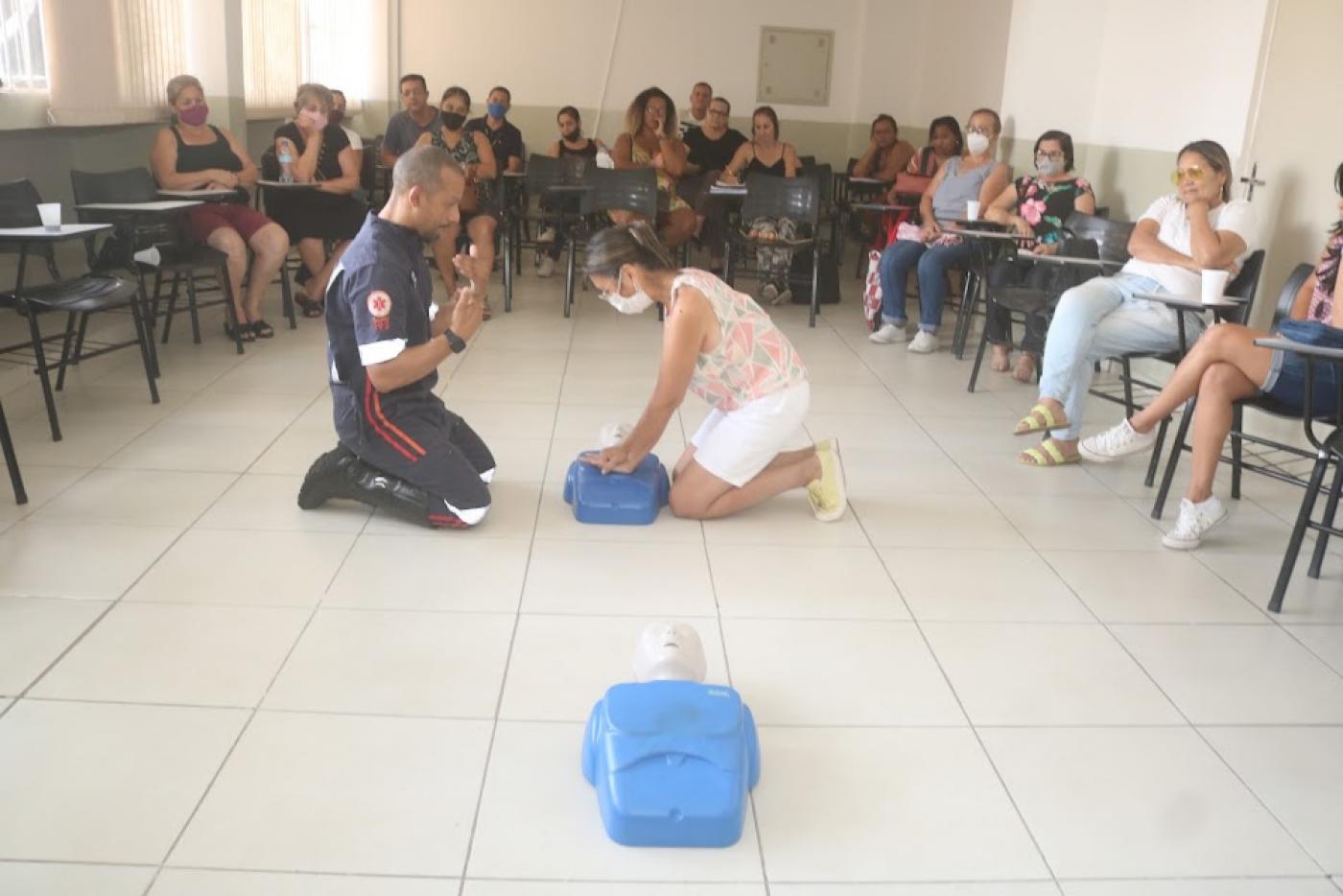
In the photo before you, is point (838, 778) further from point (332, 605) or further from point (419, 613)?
point (332, 605)

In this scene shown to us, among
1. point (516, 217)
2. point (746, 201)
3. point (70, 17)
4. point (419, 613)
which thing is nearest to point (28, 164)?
point (70, 17)

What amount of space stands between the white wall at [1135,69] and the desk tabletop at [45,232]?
422 cm

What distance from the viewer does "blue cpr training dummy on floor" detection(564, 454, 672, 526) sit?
330 centimetres

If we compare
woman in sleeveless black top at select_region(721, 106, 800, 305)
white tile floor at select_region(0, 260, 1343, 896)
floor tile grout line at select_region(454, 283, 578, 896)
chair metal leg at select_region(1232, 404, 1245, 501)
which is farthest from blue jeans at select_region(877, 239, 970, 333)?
floor tile grout line at select_region(454, 283, 578, 896)

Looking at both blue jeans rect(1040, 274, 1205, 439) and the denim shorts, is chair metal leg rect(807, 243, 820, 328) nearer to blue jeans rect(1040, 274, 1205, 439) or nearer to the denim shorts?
blue jeans rect(1040, 274, 1205, 439)

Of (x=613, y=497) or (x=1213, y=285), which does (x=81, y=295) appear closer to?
(x=613, y=497)

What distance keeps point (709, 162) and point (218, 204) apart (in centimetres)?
373

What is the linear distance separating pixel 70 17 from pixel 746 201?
11.4 ft

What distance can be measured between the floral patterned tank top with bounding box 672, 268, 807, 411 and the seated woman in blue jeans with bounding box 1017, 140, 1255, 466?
1217 millimetres

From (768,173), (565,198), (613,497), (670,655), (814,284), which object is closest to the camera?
(670,655)

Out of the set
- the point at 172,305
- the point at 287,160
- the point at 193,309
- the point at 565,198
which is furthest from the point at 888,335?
the point at 172,305

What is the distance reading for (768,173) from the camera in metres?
7.48

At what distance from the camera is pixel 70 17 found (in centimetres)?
534

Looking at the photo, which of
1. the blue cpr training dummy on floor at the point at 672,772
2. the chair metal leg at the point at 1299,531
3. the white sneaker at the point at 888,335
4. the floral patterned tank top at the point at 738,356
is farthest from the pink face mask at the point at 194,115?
the chair metal leg at the point at 1299,531
